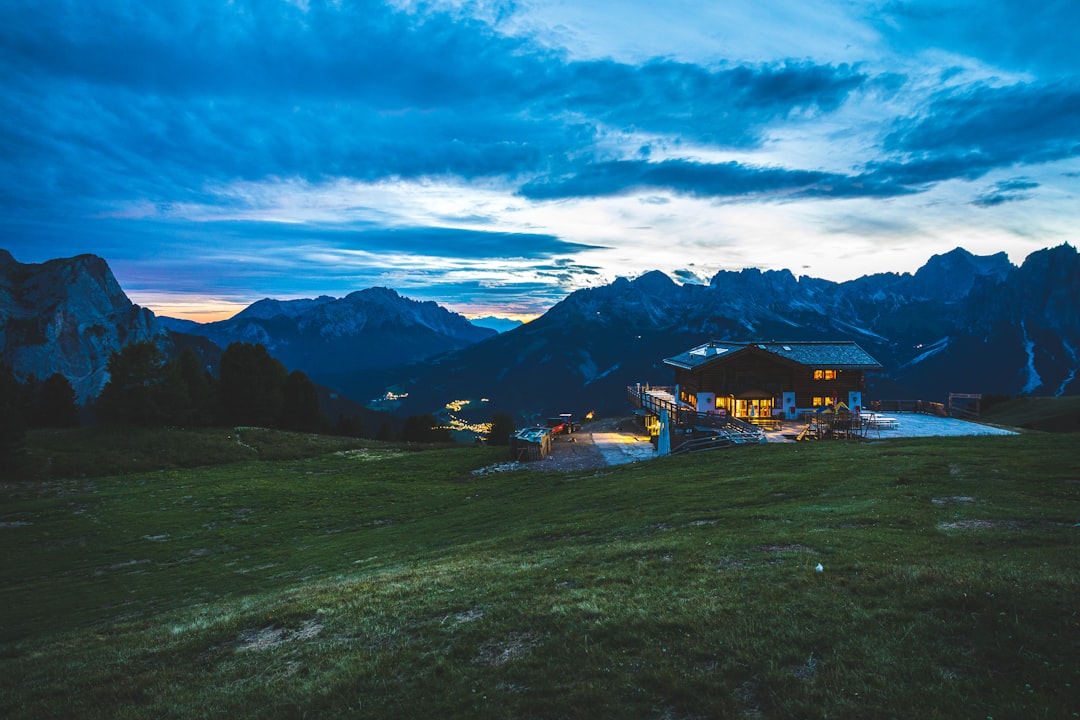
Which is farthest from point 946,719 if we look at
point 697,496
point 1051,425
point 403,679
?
point 1051,425

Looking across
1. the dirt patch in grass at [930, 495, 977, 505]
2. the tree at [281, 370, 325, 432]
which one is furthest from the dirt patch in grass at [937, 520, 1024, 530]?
the tree at [281, 370, 325, 432]

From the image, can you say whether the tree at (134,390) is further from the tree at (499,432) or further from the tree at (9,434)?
the tree at (499,432)

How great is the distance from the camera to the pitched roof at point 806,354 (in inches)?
2840

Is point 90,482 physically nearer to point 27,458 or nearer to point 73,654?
point 27,458

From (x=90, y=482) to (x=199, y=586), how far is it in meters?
36.6

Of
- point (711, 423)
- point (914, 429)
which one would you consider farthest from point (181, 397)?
point (914, 429)

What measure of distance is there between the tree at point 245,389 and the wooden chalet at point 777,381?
68.3 meters

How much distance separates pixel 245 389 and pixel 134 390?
18.6m

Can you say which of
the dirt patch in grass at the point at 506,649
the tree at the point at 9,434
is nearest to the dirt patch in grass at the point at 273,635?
the dirt patch in grass at the point at 506,649

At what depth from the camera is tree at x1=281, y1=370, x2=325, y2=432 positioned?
95562 millimetres

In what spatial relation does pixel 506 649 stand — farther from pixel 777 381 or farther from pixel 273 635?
pixel 777 381

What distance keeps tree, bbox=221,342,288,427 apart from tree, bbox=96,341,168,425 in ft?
49.0

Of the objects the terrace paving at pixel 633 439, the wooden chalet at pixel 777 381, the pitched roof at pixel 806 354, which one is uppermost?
the pitched roof at pixel 806 354

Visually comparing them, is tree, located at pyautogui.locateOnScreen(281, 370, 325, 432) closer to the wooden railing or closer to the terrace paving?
the terrace paving
